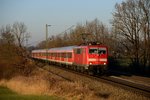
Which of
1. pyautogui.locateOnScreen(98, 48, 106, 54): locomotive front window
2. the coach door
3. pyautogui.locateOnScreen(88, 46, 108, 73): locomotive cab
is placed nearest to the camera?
pyautogui.locateOnScreen(88, 46, 108, 73): locomotive cab

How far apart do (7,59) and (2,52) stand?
9.74 feet

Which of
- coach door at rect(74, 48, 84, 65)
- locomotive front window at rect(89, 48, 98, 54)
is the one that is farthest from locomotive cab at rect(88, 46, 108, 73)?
coach door at rect(74, 48, 84, 65)

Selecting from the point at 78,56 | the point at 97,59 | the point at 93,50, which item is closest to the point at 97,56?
the point at 97,59

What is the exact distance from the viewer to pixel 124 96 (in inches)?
691

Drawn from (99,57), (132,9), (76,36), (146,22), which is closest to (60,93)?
(99,57)

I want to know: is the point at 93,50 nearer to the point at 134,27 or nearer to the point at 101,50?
the point at 101,50

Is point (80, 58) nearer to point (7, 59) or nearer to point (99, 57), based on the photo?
point (99, 57)

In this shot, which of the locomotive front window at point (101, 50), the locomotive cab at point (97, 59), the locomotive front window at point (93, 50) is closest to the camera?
the locomotive cab at point (97, 59)

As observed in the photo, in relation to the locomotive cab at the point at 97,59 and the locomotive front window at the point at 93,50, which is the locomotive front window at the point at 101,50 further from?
the locomotive front window at the point at 93,50

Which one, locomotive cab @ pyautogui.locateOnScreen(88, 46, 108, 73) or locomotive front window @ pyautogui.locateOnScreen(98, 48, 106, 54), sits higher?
locomotive front window @ pyautogui.locateOnScreen(98, 48, 106, 54)

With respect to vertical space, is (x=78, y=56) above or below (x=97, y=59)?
above

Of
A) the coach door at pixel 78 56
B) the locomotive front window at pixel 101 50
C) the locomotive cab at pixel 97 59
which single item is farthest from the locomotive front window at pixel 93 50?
the coach door at pixel 78 56

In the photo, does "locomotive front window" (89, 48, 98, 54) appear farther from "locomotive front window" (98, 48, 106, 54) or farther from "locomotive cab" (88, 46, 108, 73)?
"locomotive front window" (98, 48, 106, 54)

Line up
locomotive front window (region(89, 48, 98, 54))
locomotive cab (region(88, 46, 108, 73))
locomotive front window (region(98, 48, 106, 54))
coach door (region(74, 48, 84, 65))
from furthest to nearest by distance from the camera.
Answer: coach door (region(74, 48, 84, 65)), locomotive front window (region(98, 48, 106, 54)), locomotive front window (region(89, 48, 98, 54)), locomotive cab (region(88, 46, 108, 73))
